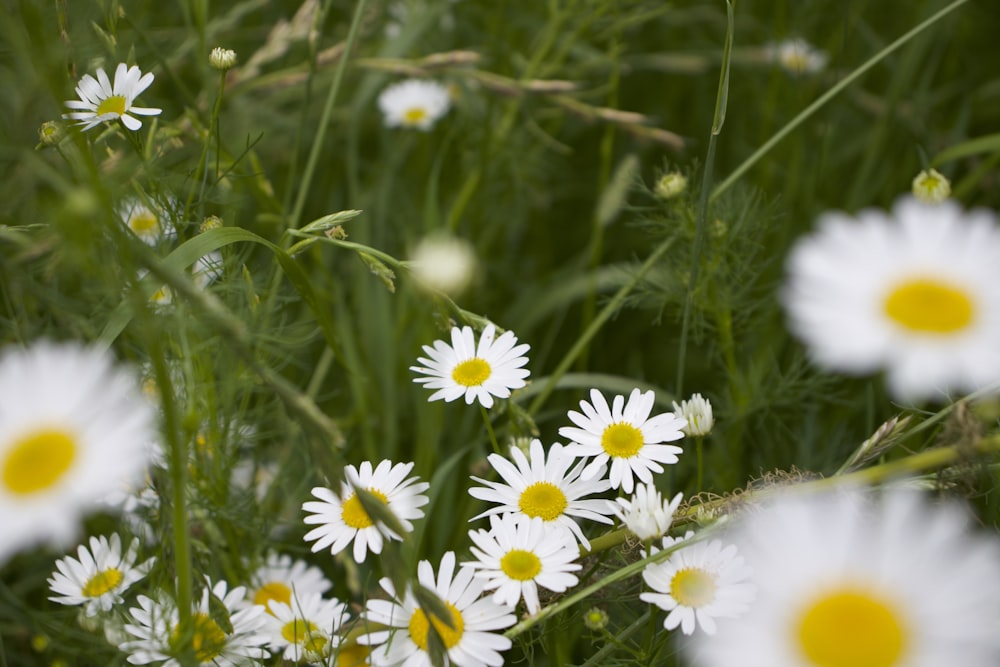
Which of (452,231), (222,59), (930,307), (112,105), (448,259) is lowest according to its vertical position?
(930,307)

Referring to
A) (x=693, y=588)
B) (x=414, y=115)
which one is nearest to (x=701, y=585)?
(x=693, y=588)

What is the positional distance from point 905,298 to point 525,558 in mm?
313

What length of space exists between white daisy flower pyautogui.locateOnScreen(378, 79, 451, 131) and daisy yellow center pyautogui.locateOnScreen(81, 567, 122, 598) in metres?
0.94

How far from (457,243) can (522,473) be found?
26.7 inches

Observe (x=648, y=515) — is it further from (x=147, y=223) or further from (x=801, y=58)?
(x=801, y=58)

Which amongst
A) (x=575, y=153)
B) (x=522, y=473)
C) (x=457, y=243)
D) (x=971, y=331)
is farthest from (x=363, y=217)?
(x=971, y=331)

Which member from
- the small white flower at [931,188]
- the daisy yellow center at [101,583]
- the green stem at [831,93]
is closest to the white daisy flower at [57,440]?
the daisy yellow center at [101,583]

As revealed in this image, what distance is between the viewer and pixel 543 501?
2.30 ft

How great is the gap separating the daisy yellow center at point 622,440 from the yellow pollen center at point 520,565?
109 mm

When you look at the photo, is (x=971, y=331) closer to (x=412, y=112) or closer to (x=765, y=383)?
(x=765, y=383)

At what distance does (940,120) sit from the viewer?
5.47 ft

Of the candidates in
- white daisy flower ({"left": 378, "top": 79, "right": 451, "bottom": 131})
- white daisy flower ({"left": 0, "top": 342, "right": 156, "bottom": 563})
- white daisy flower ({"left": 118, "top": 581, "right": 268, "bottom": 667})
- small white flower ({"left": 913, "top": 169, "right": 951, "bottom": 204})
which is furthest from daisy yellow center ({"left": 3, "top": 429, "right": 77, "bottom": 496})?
white daisy flower ({"left": 378, "top": 79, "right": 451, "bottom": 131})

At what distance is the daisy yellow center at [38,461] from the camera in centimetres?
48

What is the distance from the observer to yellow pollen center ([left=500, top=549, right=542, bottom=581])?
64 centimetres
